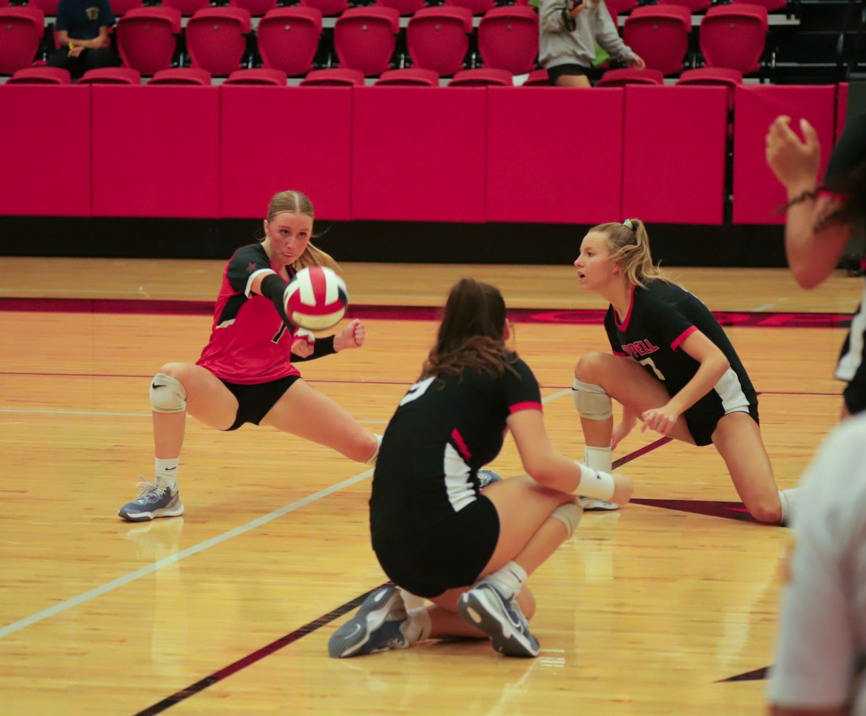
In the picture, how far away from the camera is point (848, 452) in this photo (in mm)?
1010

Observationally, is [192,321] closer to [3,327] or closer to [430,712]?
[3,327]

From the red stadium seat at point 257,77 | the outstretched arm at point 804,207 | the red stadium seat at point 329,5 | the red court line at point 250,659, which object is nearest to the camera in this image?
the outstretched arm at point 804,207

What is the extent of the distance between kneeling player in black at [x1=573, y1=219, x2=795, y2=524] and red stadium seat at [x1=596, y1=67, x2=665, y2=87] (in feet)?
Answer: 27.3

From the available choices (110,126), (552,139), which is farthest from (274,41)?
(552,139)

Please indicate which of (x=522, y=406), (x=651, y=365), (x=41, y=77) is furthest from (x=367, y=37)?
(x=522, y=406)

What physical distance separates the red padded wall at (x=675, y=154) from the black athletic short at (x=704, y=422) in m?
8.18

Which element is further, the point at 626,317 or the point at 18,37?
the point at 18,37

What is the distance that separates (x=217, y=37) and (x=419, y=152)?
2.82 metres

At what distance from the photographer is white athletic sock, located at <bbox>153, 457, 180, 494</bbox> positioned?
13.8ft

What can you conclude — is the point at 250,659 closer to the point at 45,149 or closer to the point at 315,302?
the point at 315,302

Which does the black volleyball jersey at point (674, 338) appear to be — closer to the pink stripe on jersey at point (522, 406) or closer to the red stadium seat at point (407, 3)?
the pink stripe on jersey at point (522, 406)

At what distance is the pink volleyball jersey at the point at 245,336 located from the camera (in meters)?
4.33

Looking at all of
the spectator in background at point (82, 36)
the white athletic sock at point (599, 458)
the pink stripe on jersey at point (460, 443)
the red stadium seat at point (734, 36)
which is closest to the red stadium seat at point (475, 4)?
the red stadium seat at point (734, 36)

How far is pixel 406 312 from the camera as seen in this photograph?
9.43 metres
